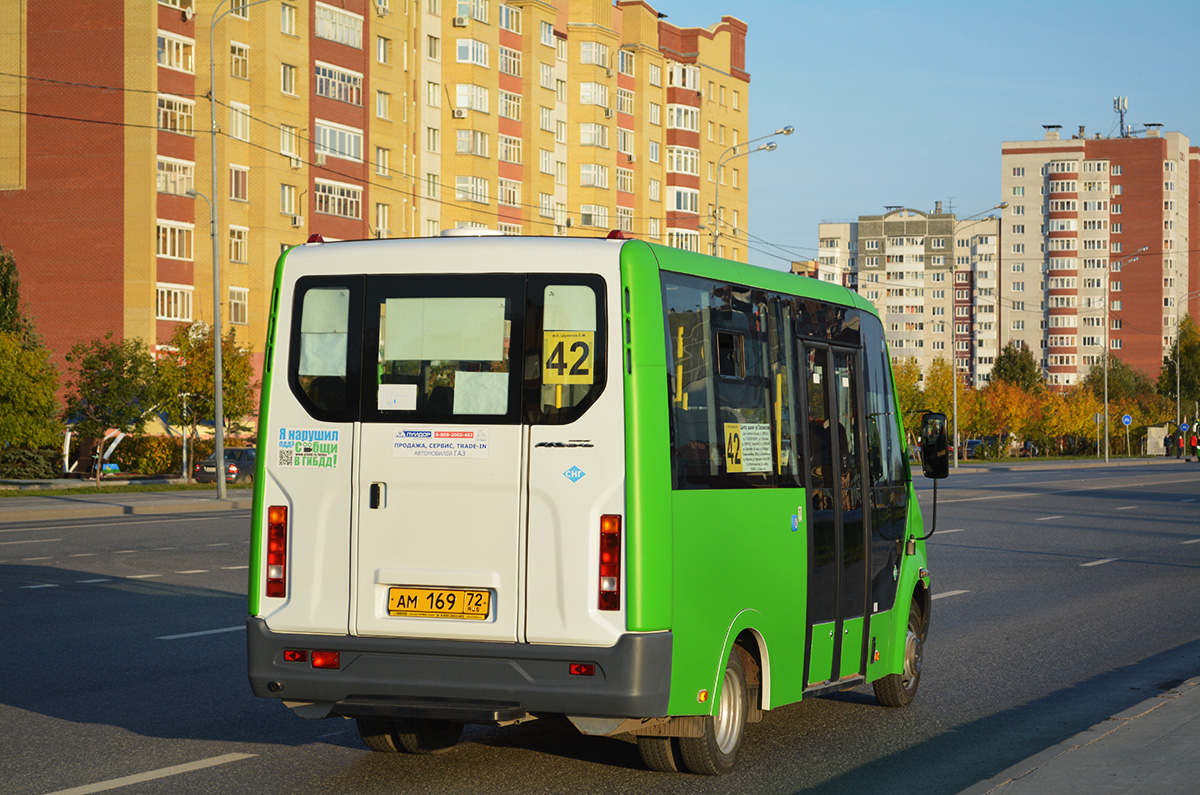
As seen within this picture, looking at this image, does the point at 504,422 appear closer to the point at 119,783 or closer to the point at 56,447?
the point at 119,783

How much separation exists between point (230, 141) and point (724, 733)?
2308 inches

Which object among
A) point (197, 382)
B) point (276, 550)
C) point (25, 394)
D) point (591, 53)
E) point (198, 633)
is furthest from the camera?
point (591, 53)

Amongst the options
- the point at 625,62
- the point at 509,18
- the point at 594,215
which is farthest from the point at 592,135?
the point at 509,18

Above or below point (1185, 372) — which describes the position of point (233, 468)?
below

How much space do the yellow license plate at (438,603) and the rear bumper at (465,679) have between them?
0.42 feet

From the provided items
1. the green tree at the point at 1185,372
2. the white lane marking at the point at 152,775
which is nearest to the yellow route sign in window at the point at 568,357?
the white lane marking at the point at 152,775

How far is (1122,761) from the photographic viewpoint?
7.40m

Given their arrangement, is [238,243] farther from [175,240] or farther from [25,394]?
[25,394]

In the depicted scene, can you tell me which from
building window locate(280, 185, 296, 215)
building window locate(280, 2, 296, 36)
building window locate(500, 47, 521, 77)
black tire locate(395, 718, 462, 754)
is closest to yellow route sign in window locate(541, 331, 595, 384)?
black tire locate(395, 718, 462, 754)

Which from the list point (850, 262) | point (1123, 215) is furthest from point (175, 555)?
point (850, 262)

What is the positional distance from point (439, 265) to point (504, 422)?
83 cm

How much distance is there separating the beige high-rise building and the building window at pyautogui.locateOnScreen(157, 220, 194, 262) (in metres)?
127

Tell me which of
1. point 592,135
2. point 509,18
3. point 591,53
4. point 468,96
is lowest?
point 592,135

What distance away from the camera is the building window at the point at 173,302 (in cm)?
6047
